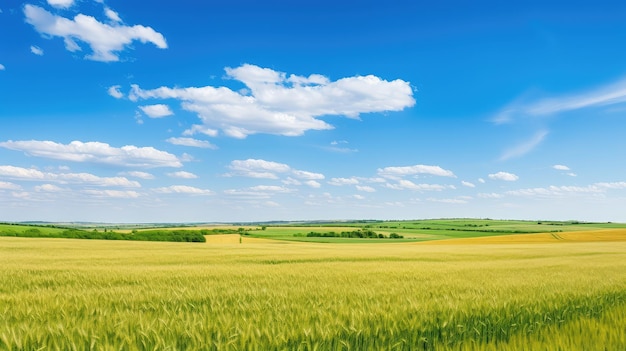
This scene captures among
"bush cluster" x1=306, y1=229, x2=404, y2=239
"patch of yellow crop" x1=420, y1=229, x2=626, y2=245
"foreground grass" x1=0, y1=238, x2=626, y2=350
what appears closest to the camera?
"foreground grass" x1=0, y1=238, x2=626, y2=350

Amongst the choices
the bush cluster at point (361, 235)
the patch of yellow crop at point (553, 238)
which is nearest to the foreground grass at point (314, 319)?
the patch of yellow crop at point (553, 238)

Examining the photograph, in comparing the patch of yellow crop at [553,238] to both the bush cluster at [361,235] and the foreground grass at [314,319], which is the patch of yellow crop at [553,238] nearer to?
the bush cluster at [361,235]

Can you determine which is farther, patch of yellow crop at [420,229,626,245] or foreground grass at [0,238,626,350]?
patch of yellow crop at [420,229,626,245]

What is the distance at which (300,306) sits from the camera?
20.2ft

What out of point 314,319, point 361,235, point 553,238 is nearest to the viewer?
point 314,319

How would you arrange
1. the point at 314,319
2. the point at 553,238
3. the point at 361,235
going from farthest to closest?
the point at 361,235, the point at 553,238, the point at 314,319

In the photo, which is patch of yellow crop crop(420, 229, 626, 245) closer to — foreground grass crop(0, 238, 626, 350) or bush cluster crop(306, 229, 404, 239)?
bush cluster crop(306, 229, 404, 239)

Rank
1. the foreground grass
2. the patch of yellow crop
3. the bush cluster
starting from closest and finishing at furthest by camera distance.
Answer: the foreground grass < the patch of yellow crop < the bush cluster

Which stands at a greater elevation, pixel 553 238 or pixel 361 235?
pixel 553 238

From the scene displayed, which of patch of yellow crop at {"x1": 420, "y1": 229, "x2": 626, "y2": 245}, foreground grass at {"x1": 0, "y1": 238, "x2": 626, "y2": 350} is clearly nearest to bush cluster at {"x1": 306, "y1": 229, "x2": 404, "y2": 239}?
patch of yellow crop at {"x1": 420, "y1": 229, "x2": 626, "y2": 245}

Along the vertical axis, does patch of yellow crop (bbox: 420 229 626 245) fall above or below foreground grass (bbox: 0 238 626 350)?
below

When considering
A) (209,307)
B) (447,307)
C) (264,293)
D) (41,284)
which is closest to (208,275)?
(41,284)

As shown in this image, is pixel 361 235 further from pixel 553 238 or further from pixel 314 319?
pixel 314 319

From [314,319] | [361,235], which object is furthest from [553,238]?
[314,319]
